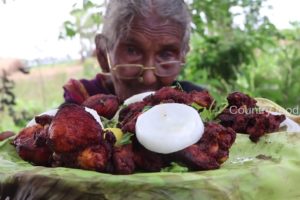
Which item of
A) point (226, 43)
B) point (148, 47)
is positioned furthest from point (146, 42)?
point (226, 43)

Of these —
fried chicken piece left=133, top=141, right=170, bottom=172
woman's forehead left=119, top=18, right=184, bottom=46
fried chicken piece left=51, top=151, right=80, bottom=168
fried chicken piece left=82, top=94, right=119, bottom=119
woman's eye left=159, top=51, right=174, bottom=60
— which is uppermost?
woman's forehead left=119, top=18, right=184, bottom=46

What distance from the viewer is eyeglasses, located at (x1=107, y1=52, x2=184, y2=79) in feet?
4.64

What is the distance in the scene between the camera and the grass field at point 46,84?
4.13 metres

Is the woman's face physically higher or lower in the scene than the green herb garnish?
higher

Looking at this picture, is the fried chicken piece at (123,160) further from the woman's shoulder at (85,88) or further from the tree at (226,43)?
the tree at (226,43)

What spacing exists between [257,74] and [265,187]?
2.68 metres

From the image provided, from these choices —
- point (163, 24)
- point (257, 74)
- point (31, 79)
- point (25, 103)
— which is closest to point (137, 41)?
point (163, 24)

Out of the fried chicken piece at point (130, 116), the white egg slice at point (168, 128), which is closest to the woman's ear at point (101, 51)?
the fried chicken piece at point (130, 116)

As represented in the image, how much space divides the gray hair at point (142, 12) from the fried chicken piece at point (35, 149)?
2.53ft

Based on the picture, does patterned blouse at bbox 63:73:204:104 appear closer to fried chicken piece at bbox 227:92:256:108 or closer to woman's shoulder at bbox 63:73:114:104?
woman's shoulder at bbox 63:73:114:104

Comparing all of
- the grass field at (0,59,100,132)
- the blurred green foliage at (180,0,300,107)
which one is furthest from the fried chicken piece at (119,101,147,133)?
the grass field at (0,59,100,132)

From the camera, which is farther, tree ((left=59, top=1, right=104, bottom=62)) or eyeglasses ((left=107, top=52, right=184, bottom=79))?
tree ((left=59, top=1, right=104, bottom=62))

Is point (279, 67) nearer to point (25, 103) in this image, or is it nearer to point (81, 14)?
point (81, 14)

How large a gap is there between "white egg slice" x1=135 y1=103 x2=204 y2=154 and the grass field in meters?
3.37
